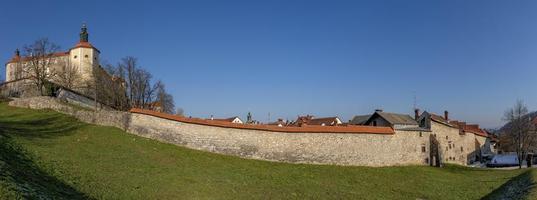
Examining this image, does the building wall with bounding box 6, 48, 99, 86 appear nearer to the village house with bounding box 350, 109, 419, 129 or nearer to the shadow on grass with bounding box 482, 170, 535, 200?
the village house with bounding box 350, 109, 419, 129

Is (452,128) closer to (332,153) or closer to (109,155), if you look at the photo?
(332,153)

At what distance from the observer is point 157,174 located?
2114 centimetres

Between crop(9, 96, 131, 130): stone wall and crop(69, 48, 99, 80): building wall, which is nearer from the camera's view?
crop(9, 96, 131, 130): stone wall

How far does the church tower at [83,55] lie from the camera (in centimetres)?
7434

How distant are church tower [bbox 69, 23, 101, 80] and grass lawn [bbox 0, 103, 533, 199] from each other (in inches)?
1620

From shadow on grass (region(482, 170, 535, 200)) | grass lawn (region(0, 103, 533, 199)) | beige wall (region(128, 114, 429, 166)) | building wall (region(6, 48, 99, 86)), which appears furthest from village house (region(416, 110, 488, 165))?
building wall (region(6, 48, 99, 86))

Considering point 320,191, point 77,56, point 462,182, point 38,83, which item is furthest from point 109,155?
point 77,56

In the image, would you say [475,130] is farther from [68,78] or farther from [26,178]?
[26,178]

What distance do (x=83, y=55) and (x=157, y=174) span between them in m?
61.2

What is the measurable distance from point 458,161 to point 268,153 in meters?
28.9

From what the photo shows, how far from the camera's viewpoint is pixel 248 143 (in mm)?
29594

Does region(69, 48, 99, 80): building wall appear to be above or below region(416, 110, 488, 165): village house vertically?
above

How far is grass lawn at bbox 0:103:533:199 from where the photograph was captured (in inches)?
655

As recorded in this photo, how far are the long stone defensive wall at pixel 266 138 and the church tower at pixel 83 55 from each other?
42841mm
